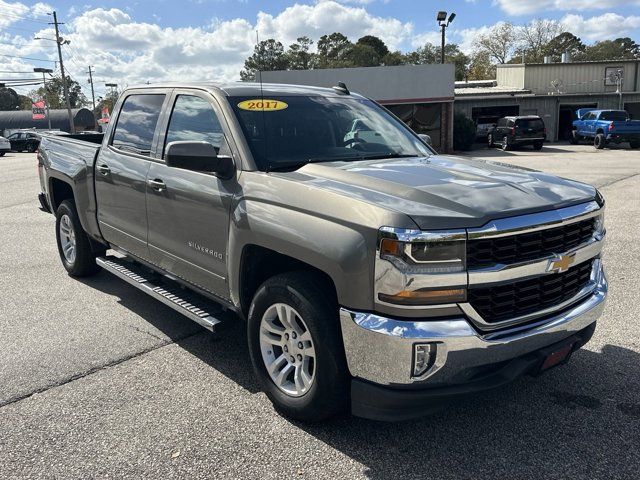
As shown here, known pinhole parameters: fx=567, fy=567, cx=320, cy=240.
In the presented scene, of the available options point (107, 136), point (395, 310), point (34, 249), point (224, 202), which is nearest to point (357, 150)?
Result: point (224, 202)

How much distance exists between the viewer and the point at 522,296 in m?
2.90

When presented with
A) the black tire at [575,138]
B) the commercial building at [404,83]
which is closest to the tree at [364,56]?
the black tire at [575,138]

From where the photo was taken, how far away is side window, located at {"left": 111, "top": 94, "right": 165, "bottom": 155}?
15.3 ft

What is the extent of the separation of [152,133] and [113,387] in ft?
6.62

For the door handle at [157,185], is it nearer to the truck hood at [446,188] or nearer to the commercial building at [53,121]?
the truck hood at [446,188]

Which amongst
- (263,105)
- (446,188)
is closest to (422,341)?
(446,188)

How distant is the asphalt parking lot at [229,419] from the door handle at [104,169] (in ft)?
4.35

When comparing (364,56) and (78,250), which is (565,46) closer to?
(364,56)

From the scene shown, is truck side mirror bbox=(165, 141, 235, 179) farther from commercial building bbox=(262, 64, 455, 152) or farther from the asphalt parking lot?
commercial building bbox=(262, 64, 455, 152)

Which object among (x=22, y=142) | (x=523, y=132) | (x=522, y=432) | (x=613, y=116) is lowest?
(x=522, y=432)

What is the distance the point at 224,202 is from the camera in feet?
11.9

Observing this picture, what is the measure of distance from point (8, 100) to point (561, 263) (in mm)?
128672

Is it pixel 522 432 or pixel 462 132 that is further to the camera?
pixel 462 132

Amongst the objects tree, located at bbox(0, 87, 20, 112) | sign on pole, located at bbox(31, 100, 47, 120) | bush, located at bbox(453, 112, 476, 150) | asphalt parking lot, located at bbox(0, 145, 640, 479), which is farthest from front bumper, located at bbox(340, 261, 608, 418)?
tree, located at bbox(0, 87, 20, 112)
